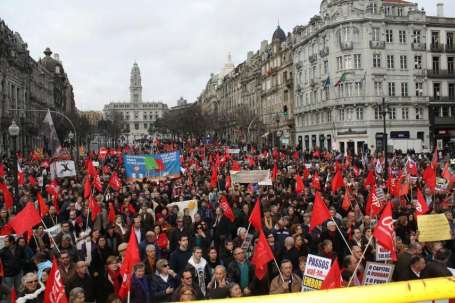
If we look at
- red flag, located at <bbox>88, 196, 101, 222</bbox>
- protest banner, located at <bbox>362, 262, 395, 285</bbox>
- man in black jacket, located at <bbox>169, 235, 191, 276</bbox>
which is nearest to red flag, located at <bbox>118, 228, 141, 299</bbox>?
man in black jacket, located at <bbox>169, 235, 191, 276</bbox>

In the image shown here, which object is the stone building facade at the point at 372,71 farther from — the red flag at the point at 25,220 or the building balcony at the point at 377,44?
the red flag at the point at 25,220

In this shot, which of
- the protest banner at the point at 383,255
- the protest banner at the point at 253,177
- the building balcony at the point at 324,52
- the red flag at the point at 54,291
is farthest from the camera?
the building balcony at the point at 324,52

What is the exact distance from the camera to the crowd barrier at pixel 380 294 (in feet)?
7.52

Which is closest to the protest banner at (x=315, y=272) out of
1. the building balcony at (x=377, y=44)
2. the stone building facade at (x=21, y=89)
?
the stone building facade at (x=21, y=89)

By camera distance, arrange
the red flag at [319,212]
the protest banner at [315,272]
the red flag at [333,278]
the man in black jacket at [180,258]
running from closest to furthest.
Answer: the red flag at [333,278]
the protest banner at [315,272]
the man in black jacket at [180,258]
the red flag at [319,212]

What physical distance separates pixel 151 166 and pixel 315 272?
47.6ft

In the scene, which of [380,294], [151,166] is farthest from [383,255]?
[151,166]

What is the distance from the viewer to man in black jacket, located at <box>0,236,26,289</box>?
9242 millimetres

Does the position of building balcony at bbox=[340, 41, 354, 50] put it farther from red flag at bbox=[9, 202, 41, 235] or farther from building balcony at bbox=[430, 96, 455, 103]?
red flag at bbox=[9, 202, 41, 235]

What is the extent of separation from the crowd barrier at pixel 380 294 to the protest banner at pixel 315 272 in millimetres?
4502

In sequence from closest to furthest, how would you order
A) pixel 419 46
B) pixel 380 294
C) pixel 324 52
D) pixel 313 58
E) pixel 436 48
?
pixel 380 294
pixel 419 46
pixel 436 48
pixel 324 52
pixel 313 58

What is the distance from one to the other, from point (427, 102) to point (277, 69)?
26962 millimetres

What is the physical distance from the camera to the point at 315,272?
7062mm

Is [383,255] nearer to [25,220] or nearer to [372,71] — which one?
[25,220]
